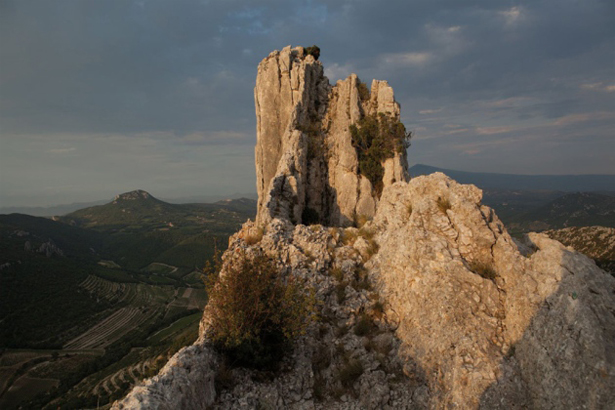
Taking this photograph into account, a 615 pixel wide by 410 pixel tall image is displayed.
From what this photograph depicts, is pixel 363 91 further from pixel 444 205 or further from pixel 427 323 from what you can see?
pixel 427 323

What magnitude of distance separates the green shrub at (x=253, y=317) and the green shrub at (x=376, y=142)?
2750 cm

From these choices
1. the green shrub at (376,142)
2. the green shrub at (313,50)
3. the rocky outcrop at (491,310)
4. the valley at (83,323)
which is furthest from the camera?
the valley at (83,323)

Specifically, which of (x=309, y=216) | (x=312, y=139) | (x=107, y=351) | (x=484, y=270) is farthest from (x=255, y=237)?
(x=107, y=351)

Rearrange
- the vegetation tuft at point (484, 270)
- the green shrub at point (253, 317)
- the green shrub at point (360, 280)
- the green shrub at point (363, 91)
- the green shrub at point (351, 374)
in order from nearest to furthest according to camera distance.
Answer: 1. the green shrub at point (253, 317)
2. the green shrub at point (351, 374)
3. the vegetation tuft at point (484, 270)
4. the green shrub at point (360, 280)
5. the green shrub at point (363, 91)

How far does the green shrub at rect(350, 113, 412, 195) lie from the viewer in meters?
36.4

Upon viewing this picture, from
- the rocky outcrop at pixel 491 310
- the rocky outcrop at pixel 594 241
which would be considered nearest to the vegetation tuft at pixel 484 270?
Result: the rocky outcrop at pixel 491 310

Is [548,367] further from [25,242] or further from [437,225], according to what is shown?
[25,242]

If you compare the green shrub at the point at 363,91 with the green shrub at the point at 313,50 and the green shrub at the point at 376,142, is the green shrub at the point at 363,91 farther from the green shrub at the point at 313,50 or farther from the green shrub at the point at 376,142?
the green shrub at the point at 313,50

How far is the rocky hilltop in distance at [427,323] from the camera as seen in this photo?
8250mm

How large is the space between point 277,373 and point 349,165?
29229 millimetres

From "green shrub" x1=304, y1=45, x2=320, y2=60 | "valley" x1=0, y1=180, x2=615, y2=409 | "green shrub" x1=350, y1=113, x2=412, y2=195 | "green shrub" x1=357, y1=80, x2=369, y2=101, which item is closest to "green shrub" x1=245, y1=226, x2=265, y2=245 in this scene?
"green shrub" x1=350, y1=113, x2=412, y2=195

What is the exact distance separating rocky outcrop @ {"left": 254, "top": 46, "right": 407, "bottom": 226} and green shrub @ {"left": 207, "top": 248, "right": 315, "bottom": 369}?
1881 centimetres

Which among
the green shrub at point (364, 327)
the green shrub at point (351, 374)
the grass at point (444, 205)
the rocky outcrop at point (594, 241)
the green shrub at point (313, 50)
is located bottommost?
the rocky outcrop at point (594, 241)

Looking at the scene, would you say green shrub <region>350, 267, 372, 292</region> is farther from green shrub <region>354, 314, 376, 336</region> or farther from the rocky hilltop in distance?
green shrub <region>354, 314, 376, 336</region>
